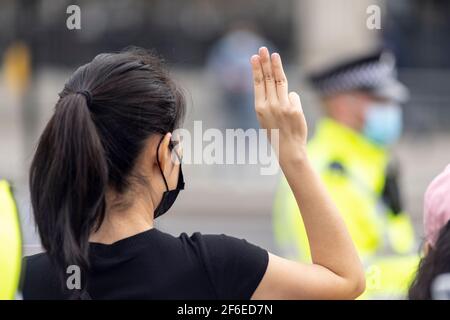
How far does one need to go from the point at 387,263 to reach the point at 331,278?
1710 millimetres

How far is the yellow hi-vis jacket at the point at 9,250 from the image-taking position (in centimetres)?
236

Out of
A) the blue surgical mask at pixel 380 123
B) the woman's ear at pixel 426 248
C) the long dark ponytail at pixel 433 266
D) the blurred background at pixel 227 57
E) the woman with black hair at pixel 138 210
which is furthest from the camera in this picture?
the blurred background at pixel 227 57

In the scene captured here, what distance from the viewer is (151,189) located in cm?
240

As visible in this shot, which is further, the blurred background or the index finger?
the blurred background

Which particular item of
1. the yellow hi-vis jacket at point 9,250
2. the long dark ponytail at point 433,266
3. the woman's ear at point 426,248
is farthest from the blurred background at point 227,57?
the long dark ponytail at point 433,266

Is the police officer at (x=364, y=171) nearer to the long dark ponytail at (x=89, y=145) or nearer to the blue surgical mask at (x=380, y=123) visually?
the blue surgical mask at (x=380, y=123)

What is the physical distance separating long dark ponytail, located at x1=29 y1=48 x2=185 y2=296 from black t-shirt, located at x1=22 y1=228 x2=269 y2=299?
0.16 ft

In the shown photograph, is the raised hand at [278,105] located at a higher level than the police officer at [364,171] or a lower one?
higher

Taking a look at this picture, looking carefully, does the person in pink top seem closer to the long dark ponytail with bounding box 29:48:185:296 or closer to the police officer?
the long dark ponytail with bounding box 29:48:185:296

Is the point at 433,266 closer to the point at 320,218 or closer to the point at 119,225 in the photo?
the point at 320,218

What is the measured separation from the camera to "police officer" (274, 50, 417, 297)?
4191mm

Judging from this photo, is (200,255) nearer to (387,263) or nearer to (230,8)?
(387,263)

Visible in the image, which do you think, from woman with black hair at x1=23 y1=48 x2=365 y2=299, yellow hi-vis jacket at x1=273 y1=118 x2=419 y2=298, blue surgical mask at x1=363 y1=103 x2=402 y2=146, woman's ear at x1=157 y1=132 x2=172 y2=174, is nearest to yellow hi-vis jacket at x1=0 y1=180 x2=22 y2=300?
woman with black hair at x1=23 y1=48 x2=365 y2=299

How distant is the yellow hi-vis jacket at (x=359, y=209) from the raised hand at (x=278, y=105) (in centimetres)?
158
